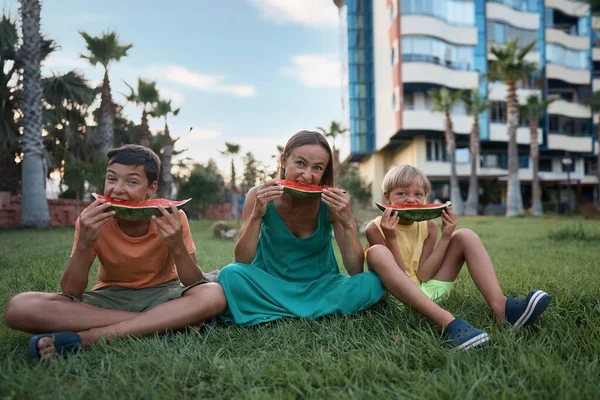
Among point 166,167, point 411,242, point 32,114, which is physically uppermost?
point 32,114

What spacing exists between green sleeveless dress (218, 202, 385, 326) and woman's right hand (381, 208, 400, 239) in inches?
12.4

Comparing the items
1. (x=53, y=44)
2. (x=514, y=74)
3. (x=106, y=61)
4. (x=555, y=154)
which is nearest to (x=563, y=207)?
(x=555, y=154)

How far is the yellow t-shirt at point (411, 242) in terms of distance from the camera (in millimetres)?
3279

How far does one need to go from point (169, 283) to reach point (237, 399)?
4.91 ft

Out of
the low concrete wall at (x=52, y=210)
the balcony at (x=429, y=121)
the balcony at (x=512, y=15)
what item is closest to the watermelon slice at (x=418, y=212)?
the low concrete wall at (x=52, y=210)

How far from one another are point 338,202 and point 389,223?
0.40 m

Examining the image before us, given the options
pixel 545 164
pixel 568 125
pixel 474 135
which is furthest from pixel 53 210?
pixel 568 125

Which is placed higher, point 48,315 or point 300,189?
point 300,189

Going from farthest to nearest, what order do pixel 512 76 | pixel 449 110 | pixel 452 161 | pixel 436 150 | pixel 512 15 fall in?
pixel 512 15 → pixel 436 150 → pixel 452 161 → pixel 449 110 → pixel 512 76

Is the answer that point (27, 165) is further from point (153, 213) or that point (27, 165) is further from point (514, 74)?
point (514, 74)

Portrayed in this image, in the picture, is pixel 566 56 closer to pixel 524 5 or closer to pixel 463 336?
pixel 524 5

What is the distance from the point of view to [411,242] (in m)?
3.38

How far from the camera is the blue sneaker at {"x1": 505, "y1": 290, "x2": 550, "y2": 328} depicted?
93.2 inches

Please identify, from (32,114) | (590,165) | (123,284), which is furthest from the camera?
(590,165)
